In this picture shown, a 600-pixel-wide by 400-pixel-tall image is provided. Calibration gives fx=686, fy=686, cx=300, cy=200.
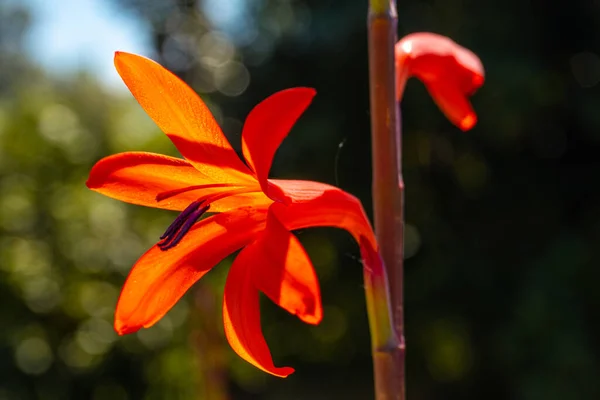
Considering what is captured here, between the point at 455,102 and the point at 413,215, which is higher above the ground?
the point at 455,102

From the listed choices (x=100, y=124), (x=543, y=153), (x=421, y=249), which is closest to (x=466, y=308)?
(x=421, y=249)

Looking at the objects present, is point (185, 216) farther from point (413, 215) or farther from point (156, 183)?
point (413, 215)

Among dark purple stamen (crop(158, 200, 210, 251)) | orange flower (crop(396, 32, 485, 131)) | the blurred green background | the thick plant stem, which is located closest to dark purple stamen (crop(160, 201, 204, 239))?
A: dark purple stamen (crop(158, 200, 210, 251))

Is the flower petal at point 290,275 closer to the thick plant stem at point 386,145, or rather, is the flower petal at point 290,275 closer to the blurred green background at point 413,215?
the thick plant stem at point 386,145

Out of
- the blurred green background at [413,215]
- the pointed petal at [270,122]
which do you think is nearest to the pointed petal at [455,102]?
the pointed petal at [270,122]

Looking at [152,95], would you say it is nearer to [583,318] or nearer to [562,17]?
[583,318]

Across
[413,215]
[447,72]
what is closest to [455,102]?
[447,72]
